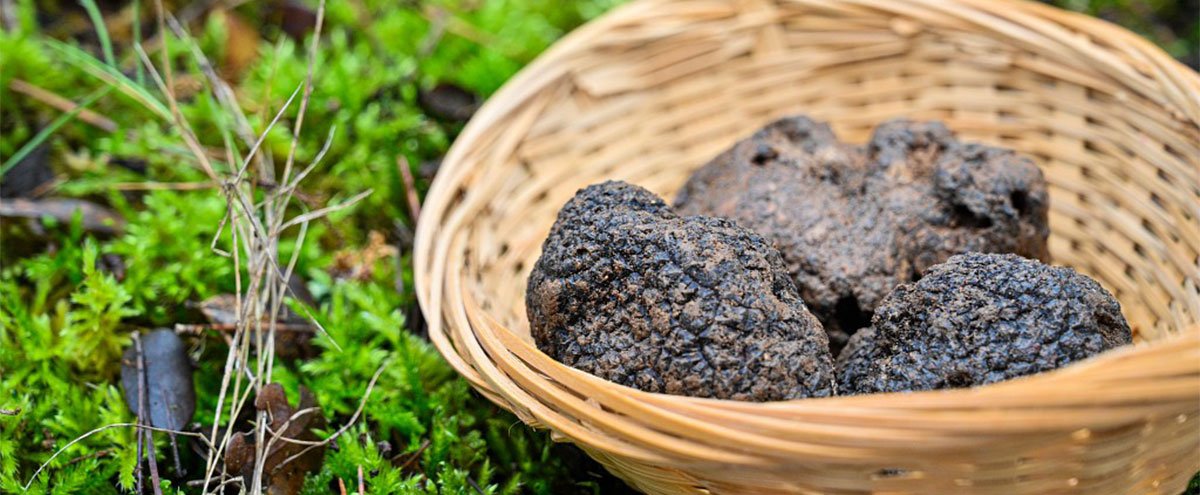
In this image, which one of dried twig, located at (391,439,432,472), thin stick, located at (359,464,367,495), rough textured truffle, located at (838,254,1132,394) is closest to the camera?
rough textured truffle, located at (838,254,1132,394)

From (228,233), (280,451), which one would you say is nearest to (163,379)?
(280,451)

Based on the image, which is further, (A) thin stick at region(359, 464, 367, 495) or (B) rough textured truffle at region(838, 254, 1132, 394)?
(A) thin stick at region(359, 464, 367, 495)

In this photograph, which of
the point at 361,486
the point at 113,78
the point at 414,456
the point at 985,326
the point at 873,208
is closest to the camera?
the point at 985,326

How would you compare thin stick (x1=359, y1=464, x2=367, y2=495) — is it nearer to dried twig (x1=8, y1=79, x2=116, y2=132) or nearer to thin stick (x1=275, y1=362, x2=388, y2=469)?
thin stick (x1=275, y1=362, x2=388, y2=469)

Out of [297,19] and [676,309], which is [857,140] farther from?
[297,19]

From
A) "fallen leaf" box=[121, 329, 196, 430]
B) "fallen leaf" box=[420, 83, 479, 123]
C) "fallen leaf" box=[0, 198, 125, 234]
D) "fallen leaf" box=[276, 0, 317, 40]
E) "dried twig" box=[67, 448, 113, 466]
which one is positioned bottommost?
"dried twig" box=[67, 448, 113, 466]

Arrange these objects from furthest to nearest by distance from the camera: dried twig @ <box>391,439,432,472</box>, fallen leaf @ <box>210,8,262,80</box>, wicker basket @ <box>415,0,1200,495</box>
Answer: fallen leaf @ <box>210,8,262,80</box>, dried twig @ <box>391,439,432,472</box>, wicker basket @ <box>415,0,1200,495</box>

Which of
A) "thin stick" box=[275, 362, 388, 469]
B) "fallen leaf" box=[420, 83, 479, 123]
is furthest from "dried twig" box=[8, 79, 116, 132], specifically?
"thin stick" box=[275, 362, 388, 469]

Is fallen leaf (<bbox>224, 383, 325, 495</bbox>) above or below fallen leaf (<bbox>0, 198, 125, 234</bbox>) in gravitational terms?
below
